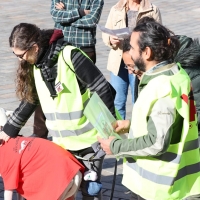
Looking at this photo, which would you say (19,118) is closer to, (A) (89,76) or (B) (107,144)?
(A) (89,76)

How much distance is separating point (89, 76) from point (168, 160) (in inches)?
35.9

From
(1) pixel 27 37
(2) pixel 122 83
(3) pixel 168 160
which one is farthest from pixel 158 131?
(2) pixel 122 83

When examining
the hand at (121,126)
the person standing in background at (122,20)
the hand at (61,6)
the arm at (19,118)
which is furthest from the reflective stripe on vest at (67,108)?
the hand at (61,6)

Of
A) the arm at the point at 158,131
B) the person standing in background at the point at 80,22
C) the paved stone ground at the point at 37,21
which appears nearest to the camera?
the arm at the point at 158,131

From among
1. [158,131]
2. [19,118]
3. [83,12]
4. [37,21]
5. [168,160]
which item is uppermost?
[83,12]

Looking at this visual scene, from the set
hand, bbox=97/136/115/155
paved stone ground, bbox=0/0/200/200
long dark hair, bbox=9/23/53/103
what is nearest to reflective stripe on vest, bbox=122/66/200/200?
hand, bbox=97/136/115/155

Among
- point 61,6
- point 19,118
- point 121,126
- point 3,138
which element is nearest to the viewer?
point 121,126

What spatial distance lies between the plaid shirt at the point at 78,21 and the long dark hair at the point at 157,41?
3286mm

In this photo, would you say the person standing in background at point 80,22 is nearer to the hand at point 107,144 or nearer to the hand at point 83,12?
the hand at point 83,12

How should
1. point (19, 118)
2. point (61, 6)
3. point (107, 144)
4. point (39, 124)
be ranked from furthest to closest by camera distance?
1. point (61, 6)
2. point (39, 124)
3. point (19, 118)
4. point (107, 144)

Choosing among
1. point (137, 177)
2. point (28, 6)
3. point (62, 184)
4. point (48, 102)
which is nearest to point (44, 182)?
point (62, 184)

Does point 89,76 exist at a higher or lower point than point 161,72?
lower

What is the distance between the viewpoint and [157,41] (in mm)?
3297

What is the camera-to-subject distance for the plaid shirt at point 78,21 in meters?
6.67
